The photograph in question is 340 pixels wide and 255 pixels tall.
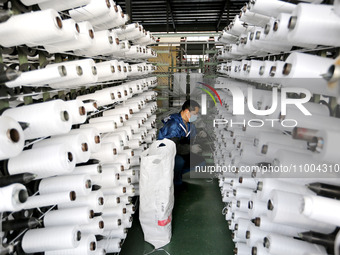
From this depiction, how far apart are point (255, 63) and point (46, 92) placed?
162cm

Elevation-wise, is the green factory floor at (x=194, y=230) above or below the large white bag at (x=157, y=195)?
below

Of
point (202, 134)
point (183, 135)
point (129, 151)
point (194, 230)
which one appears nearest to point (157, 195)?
point (129, 151)

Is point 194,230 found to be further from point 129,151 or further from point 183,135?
point 183,135

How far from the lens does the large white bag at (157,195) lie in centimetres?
266

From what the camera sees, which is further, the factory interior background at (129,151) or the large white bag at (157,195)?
the large white bag at (157,195)

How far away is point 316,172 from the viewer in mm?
1281

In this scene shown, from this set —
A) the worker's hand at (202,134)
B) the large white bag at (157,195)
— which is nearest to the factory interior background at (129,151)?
the large white bag at (157,195)

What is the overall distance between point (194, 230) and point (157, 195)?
0.77 meters

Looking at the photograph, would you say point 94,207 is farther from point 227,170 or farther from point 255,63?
point 227,170

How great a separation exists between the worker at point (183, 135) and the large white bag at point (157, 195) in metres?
0.89

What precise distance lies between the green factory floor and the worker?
0.44 meters

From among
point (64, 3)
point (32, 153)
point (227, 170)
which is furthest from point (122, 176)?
point (64, 3)

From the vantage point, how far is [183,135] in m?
3.85

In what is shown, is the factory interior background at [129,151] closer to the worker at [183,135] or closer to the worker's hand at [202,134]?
the worker at [183,135]
